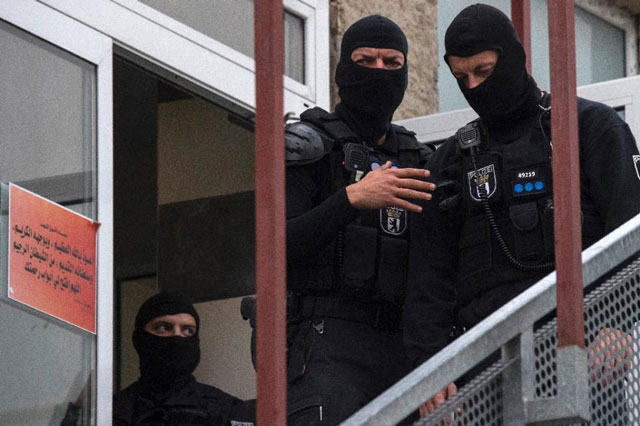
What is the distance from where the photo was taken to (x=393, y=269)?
13.3 ft

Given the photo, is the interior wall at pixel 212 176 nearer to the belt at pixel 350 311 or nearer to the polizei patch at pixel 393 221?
the polizei patch at pixel 393 221

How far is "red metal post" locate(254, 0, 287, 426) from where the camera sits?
2.94 metres

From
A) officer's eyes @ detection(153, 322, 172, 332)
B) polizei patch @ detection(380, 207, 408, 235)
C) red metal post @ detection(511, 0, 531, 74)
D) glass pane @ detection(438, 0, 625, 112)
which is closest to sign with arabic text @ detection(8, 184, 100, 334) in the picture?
polizei patch @ detection(380, 207, 408, 235)

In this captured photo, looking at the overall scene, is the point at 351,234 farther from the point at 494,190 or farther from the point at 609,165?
the point at 609,165

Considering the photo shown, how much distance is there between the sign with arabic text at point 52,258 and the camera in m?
4.56

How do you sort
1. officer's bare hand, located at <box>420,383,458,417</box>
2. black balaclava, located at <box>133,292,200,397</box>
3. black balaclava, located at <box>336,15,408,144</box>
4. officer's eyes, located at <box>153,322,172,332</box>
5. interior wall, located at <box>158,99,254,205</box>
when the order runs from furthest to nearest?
interior wall, located at <box>158,99,254,205</box> → officer's eyes, located at <box>153,322,172,332</box> → black balaclava, located at <box>133,292,200,397</box> → black balaclava, located at <box>336,15,408,144</box> → officer's bare hand, located at <box>420,383,458,417</box>

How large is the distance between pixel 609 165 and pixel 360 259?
821 millimetres

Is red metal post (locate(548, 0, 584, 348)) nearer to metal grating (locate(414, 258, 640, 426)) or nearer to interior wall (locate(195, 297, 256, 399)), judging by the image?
metal grating (locate(414, 258, 640, 426))

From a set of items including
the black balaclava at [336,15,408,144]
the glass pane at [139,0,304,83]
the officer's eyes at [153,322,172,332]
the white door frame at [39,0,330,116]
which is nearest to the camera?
the black balaclava at [336,15,408,144]

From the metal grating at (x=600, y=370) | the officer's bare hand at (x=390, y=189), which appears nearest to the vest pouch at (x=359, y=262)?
the officer's bare hand at (x=390, y=189)

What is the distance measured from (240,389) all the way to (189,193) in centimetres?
108

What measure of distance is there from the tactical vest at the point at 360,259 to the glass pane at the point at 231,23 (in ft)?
5.06

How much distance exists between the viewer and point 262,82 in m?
3.06

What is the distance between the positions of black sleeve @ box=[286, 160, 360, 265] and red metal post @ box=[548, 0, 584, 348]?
805mm
